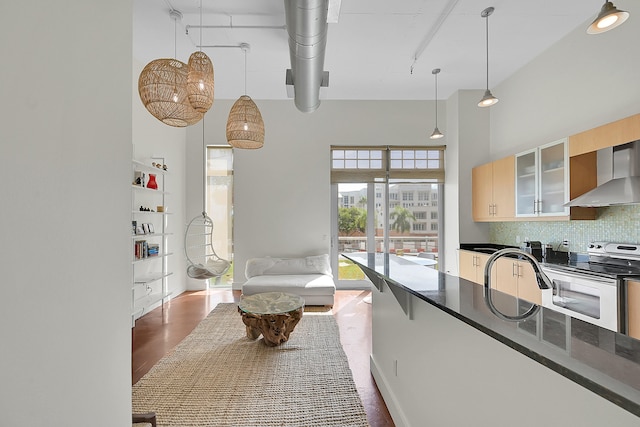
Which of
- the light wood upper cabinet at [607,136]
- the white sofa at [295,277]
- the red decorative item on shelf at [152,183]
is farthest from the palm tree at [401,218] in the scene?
the red decorative item on shelf at [152,183]

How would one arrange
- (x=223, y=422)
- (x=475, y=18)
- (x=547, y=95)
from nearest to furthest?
(x=223, y=422) < (x=475, y=18) < (x=547, y=95)

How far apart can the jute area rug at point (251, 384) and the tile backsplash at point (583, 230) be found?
289cm

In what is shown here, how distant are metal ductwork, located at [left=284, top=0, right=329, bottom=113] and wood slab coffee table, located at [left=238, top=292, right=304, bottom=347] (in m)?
2.49

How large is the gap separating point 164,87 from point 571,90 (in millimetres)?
4262

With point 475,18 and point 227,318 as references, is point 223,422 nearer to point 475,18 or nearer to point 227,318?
point 227,318

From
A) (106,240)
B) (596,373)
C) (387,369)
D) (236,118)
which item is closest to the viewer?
(596,373)

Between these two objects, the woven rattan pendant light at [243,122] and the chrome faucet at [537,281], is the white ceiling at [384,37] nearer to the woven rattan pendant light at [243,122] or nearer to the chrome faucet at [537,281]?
the woven rattan pendant light at [243,122]

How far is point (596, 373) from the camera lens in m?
0.59

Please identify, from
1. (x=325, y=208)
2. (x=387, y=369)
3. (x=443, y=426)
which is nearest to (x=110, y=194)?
(x=443, y=426)

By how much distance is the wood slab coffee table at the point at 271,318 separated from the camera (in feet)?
10.3

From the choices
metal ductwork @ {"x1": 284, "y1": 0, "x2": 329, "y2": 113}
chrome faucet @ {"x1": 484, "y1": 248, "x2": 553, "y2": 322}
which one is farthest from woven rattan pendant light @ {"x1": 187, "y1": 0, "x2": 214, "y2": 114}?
chrome faucet @ {"x1": 484, "y1": 248, "x2": 553, "y2": 322}

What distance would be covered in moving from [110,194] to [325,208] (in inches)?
185

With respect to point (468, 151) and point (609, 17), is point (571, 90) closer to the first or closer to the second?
point (468, 151)

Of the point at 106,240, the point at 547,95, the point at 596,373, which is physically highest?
the point at 547,95
